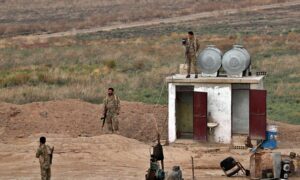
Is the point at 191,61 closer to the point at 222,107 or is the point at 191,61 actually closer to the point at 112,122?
the point at 222,107

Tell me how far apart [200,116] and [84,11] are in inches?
3298

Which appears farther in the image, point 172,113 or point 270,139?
point 172,113

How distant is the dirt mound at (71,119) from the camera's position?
25.1 m

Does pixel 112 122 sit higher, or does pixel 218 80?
pixel 218 80

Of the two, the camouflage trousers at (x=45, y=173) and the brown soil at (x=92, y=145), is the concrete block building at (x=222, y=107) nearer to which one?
the brown soil at (x=92, y=145)

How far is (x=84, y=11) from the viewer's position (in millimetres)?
105188

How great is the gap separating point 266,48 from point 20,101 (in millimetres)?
23902

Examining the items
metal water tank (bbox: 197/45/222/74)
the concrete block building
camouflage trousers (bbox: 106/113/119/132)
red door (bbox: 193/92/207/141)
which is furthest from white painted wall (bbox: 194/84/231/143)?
camouflage trousers (bbox: 106/113/119/132)

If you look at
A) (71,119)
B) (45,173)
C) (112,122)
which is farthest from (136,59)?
(45,173)

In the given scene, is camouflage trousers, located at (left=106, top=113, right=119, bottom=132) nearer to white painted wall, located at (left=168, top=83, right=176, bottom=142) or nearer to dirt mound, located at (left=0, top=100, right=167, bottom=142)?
dirt mound, located at (left=0, top=100, right=167, bottom=142)

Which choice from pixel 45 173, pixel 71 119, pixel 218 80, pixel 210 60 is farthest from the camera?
pixel 71 119

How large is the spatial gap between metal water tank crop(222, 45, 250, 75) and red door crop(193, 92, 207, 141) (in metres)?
1.10

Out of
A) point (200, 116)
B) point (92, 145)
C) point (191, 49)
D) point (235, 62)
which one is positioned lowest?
point (92, 145)

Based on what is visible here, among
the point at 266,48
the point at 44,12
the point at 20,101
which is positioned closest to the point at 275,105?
the point at 20,101
